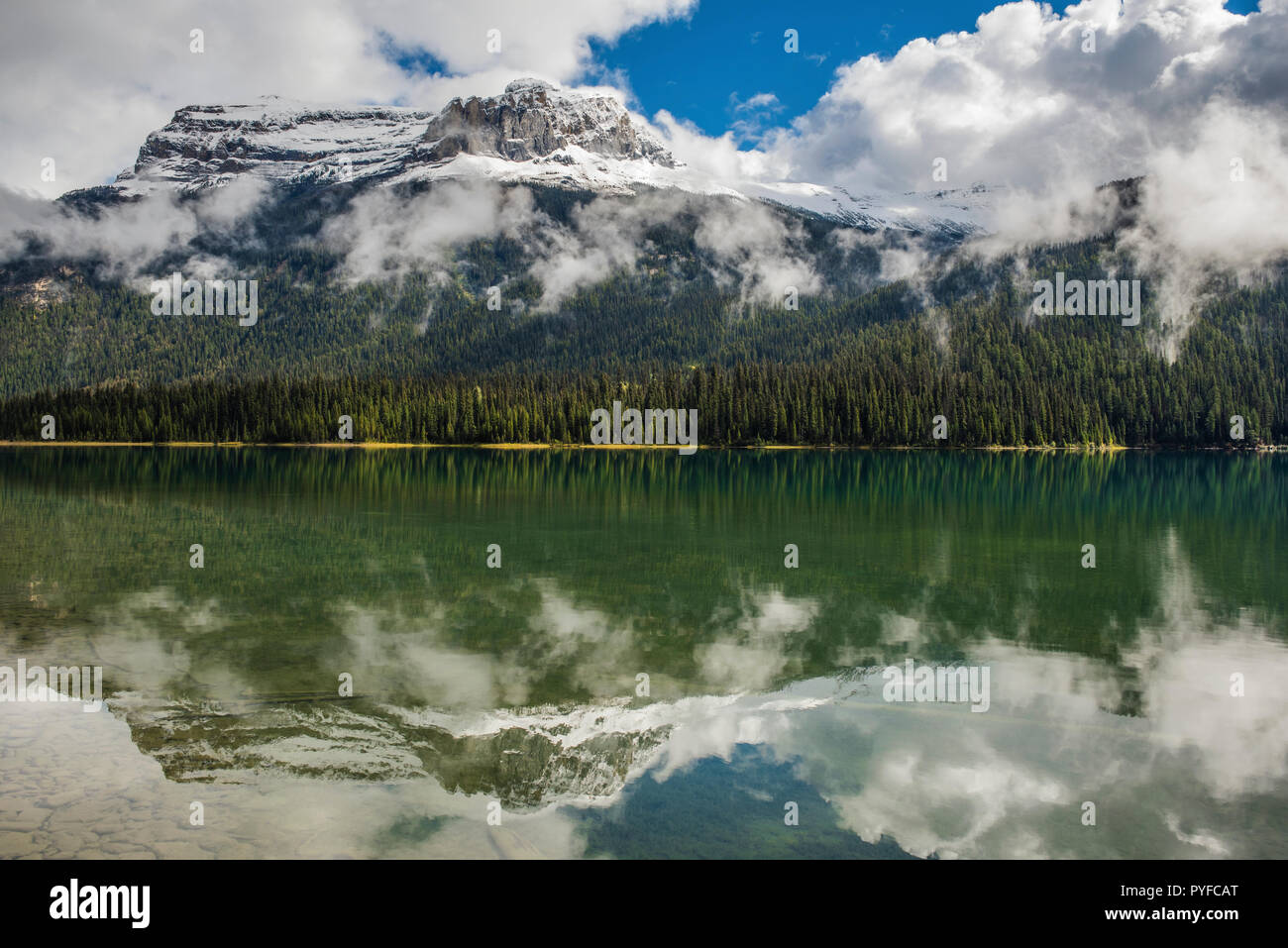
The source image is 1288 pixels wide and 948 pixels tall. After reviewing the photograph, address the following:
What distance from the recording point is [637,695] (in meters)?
15.6

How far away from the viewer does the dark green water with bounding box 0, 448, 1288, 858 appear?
35.4 feet

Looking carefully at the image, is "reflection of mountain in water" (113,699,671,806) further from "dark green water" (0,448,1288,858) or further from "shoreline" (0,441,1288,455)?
"shoreline" (0,441,1288,455)

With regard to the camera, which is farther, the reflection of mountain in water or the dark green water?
the reflection of mountain in water

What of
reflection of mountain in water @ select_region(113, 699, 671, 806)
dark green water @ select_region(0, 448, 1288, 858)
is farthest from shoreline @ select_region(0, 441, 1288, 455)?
reflection of mountain in water @ select_region(113, 699, 671, 806)

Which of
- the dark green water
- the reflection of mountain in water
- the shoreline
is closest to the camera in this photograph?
the dark green water

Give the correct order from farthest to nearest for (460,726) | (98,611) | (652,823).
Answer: (98,611)
(460,726)
(652,823)

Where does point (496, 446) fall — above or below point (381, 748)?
above

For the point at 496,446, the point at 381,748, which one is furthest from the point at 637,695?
the point at 496,446

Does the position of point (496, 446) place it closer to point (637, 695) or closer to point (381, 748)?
point (637, 695)
